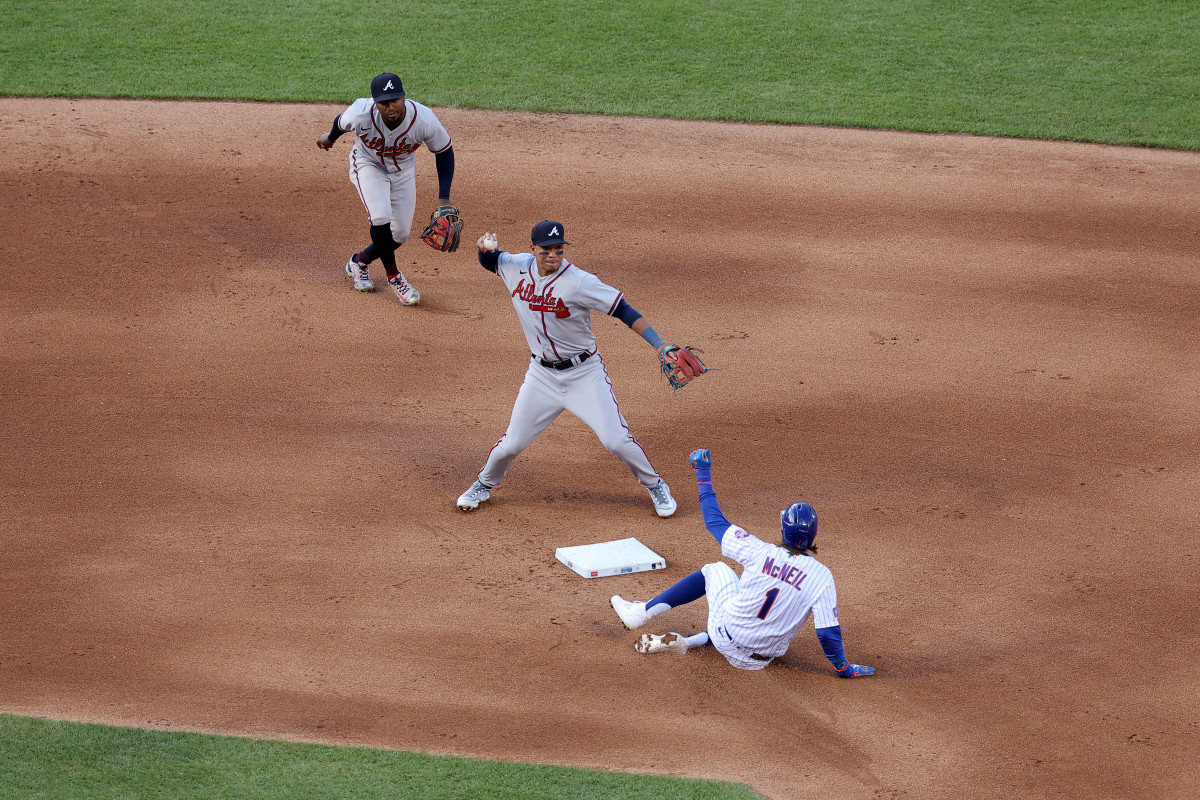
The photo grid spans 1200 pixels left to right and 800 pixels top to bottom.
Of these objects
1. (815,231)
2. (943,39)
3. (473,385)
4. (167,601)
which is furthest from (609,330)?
(943,39)

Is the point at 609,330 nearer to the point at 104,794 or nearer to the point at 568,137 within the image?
the point at 568,137

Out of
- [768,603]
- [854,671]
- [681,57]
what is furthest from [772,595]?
[681,57]

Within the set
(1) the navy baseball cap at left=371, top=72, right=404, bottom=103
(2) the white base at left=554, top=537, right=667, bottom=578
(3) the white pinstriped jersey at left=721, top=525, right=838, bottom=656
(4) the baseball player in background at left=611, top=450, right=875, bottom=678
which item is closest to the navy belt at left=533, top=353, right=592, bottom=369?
(2) the white base at left=554, top=537, right=667, bottom=578

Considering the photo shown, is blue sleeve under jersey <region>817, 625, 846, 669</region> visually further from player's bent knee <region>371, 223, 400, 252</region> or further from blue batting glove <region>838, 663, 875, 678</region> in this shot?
player's bent knee <region>371, 223, 400, 252</region>

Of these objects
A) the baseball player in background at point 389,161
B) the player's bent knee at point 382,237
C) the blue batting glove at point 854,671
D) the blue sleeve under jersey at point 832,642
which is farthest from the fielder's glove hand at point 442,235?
the blue batting glove at point 854,671

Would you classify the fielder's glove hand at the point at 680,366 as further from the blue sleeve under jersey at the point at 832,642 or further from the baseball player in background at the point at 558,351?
the blue sleeve under jersey at the point at 832,642

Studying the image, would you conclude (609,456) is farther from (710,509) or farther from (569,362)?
(710,509)
